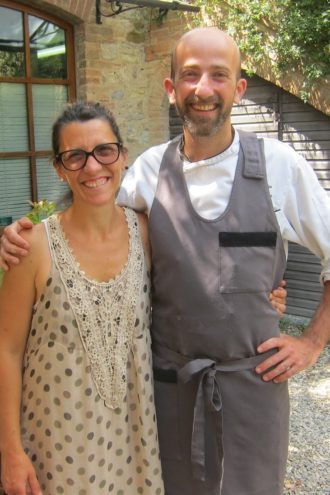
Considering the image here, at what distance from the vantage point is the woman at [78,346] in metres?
1.52

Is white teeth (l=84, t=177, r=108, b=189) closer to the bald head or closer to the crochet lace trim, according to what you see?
the crochet lace trim

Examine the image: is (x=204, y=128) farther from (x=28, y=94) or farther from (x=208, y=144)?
(x=28, y=94)

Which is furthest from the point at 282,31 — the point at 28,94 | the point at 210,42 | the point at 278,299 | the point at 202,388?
the point at 202,388

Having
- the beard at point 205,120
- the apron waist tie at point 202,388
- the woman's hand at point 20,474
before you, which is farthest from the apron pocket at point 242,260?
the woman's hand at point 20,474

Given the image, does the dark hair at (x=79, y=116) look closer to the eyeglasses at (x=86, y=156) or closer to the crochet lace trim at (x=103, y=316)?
the eyeglasses at (x=86, y=156)

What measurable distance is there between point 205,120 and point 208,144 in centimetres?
8

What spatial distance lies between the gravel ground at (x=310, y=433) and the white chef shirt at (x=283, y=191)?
1.80 meters

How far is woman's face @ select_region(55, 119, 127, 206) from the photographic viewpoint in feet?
5.09

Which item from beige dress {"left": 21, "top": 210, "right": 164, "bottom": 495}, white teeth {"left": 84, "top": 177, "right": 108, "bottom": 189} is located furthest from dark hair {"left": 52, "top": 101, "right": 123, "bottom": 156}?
beige dress {"left": 21, "top": 210, "right": 164, "bottom": 495}

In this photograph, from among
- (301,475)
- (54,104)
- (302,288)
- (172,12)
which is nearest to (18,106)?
(54,104)

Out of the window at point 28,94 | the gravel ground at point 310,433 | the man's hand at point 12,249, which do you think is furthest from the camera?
the window at point 28,94

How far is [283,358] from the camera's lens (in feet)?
5.58

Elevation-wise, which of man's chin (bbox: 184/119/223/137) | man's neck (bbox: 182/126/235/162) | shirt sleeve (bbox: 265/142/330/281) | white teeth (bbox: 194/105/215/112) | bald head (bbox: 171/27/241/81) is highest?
bald head (bbox: 171/27/241/81)

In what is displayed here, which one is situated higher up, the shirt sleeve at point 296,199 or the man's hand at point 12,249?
the shirt sleeve at point 296,199
